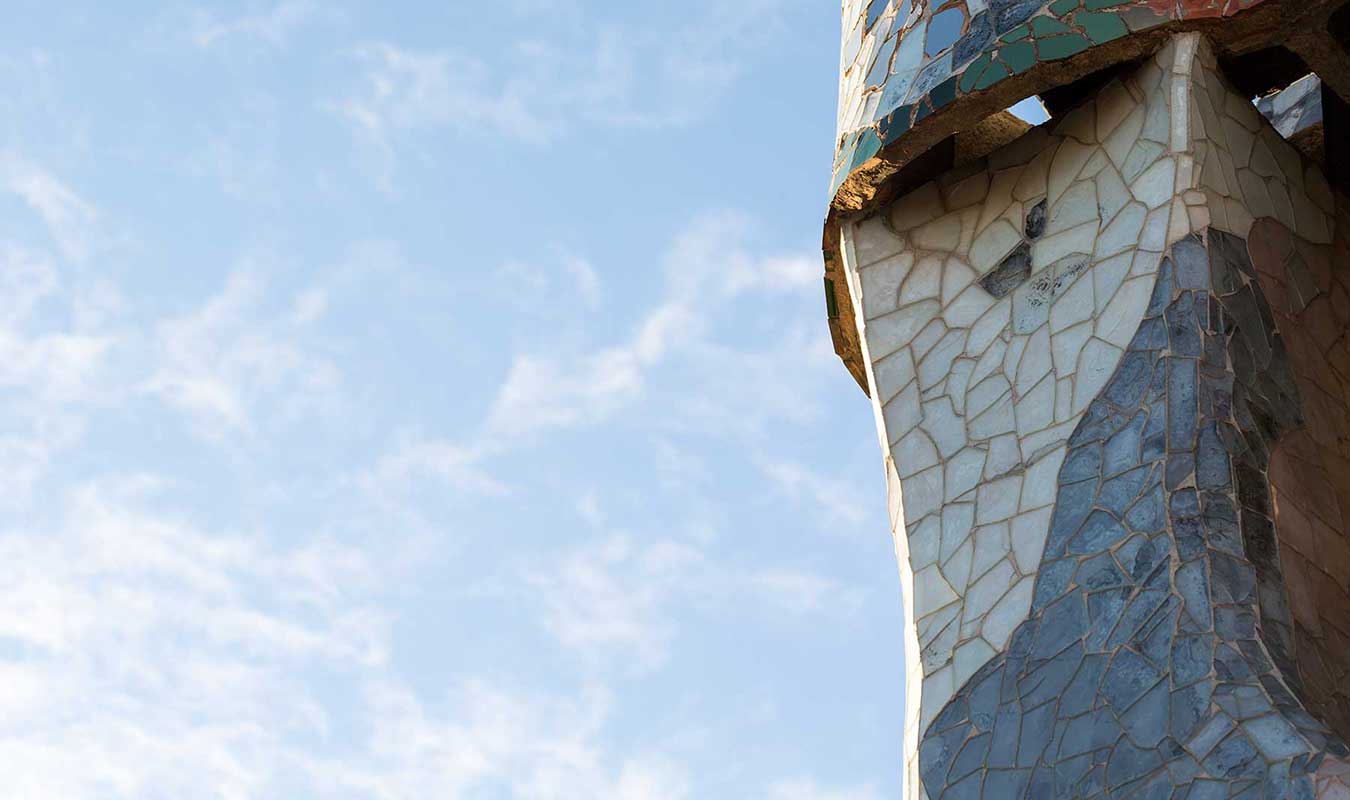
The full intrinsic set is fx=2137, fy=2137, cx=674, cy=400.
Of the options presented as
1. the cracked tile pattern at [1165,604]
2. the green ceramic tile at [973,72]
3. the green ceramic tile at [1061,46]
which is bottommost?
the cracked tile pattern at [1165,604]

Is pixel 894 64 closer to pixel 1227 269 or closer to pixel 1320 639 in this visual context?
pixel 1227 269

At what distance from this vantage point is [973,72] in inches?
299

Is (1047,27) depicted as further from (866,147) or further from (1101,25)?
(866,147)

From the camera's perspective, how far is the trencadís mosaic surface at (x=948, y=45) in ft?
24.4

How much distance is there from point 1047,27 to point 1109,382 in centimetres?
131

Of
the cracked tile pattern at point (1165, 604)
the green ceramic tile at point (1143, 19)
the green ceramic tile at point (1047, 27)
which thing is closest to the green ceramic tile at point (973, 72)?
the green ceramic tile at point (1047, 27)

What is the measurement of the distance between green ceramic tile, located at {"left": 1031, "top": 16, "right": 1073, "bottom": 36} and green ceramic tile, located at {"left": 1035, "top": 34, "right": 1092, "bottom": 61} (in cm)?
2

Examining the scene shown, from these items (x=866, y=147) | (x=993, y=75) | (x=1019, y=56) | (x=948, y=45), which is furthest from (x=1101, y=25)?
(x=866, y=147)

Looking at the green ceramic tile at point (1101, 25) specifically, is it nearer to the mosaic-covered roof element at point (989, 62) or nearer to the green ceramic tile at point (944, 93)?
the mosaic-covered roof element at point (989, 62)

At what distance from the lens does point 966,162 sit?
8.13 m

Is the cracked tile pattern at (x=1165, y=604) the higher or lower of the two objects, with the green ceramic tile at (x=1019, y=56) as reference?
lower

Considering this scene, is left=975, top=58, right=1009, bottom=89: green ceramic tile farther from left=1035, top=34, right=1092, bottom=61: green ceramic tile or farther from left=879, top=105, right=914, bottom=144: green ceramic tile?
left=879, top=105, right=914, bottom=144: green ceramic tile

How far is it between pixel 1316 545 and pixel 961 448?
4.15ft

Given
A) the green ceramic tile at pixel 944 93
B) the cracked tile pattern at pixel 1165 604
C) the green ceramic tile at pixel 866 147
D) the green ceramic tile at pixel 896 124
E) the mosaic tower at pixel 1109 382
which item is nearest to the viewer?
the cracked tile pattern at pixel 1165 604
